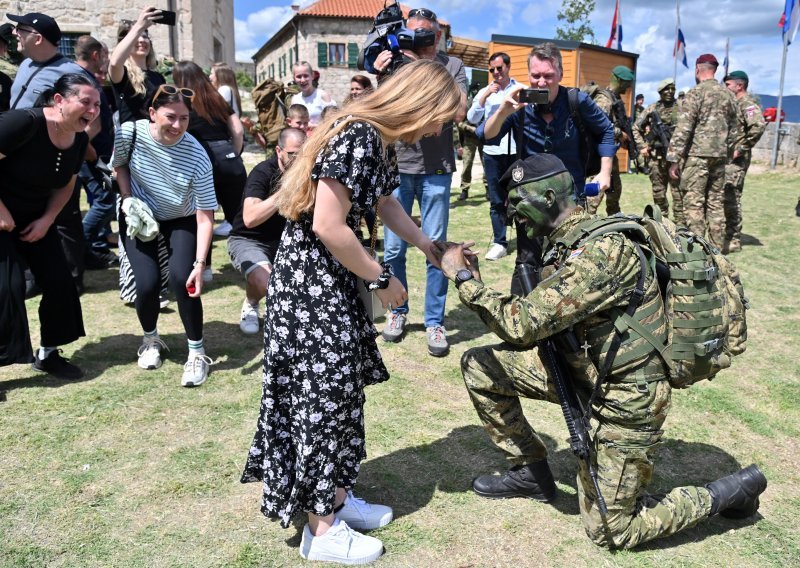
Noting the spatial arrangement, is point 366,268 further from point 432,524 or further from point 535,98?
point 535,98

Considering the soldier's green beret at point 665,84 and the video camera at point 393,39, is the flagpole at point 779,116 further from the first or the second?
the video camera at point 393,39

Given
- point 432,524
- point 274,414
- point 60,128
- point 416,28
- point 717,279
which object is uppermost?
point 416,28

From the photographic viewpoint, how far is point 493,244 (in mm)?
8164

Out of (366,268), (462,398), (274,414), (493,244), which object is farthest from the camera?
(493,244)

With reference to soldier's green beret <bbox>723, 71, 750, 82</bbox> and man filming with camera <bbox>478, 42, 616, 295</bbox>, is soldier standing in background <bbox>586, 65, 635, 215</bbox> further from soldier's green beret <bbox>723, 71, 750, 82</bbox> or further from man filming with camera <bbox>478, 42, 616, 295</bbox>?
man filming with camera <bbox>478, 42, 616, 295</bbox>

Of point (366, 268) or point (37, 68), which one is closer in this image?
point (366, 268)

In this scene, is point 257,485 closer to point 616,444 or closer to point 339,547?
point 339,547

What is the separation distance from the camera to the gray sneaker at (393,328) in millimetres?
5184

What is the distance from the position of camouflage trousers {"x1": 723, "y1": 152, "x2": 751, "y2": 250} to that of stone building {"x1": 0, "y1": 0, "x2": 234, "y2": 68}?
43.9ft

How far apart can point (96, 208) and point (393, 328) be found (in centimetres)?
371

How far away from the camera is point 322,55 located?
39000 mm

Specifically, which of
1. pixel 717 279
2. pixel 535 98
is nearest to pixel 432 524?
pixel 717 279

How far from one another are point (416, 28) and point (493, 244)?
4.01m

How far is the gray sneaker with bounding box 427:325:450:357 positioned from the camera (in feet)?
16.2
